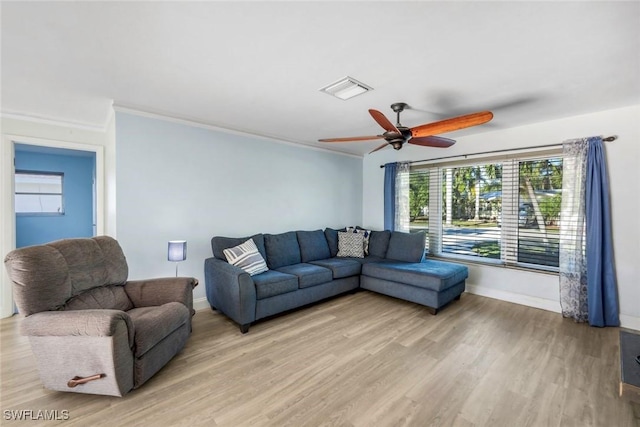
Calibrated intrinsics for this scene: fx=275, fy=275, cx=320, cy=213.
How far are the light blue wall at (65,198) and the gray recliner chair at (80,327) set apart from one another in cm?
402

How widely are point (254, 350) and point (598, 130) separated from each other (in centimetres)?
458

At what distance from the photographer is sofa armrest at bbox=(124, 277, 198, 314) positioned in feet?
8.52

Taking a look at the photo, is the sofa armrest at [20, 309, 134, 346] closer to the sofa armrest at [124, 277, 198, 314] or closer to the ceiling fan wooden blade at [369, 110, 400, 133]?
the sofa armrest at [124, 277, 198, 314]

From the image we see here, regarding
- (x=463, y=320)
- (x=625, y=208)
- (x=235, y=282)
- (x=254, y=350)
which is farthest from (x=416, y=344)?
(x=625, y=208)

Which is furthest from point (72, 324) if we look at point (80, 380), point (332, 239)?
point (332, 239)

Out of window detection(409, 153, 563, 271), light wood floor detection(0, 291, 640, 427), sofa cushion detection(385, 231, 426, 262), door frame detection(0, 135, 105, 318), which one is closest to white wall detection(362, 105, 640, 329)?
window detection(409, 153, 563, 271)

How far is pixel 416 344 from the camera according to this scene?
2.73m

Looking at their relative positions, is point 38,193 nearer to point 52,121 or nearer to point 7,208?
point 7,208

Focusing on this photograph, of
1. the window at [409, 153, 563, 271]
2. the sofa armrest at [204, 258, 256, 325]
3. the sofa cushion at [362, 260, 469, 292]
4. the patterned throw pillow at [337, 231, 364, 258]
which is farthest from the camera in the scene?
the patterned throw pillow at [337, 231, 364, 258]

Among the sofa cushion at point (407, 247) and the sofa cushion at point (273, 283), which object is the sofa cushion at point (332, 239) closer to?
the sofa cushion at point (407, 247)

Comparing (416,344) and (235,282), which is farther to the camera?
(235,282)

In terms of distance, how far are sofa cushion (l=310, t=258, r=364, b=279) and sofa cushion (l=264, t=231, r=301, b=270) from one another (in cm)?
33

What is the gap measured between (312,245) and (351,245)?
0.69m

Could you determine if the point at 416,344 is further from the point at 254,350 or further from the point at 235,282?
the point at 235,282
